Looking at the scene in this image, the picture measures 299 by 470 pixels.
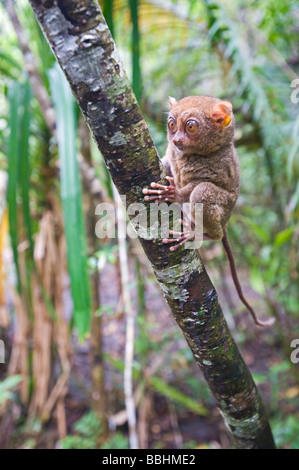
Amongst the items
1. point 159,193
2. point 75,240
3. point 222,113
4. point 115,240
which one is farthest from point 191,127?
point 115,240

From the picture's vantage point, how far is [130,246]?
2.59m

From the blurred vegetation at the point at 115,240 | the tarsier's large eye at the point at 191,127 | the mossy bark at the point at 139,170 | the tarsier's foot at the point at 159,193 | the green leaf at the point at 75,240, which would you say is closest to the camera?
the mossy bark at the point at 139,170

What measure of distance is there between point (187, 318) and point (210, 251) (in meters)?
2.54

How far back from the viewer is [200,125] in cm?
153

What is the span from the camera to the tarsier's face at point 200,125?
60.3 inches

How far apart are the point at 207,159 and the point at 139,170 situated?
2.63 ft

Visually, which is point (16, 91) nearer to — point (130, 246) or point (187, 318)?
point (130, 246)

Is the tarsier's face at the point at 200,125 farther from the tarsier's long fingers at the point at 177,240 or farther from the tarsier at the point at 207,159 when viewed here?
the tarsier's long fingers at the point at 177,240

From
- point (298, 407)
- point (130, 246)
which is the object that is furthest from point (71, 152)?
point (298, 407)

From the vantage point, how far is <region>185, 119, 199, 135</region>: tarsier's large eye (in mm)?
1502

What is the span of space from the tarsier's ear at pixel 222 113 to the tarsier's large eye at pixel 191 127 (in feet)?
0.33

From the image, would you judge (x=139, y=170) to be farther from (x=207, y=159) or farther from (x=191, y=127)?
(x=207, y=159)

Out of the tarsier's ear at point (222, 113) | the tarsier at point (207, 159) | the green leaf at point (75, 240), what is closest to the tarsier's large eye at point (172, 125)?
the tarsier at point (207, 159)
